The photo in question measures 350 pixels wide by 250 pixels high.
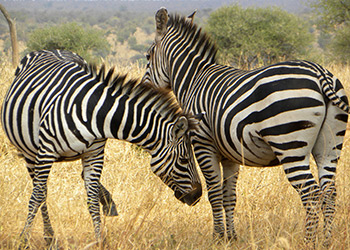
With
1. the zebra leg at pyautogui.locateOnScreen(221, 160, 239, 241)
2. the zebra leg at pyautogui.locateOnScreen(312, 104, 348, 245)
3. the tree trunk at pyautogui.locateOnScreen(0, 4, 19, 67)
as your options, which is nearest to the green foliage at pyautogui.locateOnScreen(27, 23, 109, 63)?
the tree trunk at pyautogui.locateOnScreen(0, 4, 19, 67)

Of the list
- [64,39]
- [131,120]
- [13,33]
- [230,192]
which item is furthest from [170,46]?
[64,39]

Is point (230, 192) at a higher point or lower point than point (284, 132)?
lower

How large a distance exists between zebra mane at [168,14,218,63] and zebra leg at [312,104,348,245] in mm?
1546

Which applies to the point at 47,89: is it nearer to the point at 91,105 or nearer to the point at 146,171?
the point at 91,105

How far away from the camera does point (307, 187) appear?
3143mm

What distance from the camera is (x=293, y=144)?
3.08m

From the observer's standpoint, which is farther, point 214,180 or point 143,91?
point 214,180

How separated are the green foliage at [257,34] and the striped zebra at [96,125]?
1781cm

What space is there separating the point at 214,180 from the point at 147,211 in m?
1.03

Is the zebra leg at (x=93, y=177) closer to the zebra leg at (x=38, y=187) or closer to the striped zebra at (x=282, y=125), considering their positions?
the zebra leg at (x=38, y=187)

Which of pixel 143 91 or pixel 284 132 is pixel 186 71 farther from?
pixel 284 132

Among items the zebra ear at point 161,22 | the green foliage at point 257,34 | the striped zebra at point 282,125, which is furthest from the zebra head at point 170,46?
the green foliage at point 257,34

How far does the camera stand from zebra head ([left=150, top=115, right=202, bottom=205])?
3.51 m

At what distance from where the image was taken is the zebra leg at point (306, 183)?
3.11 meters
